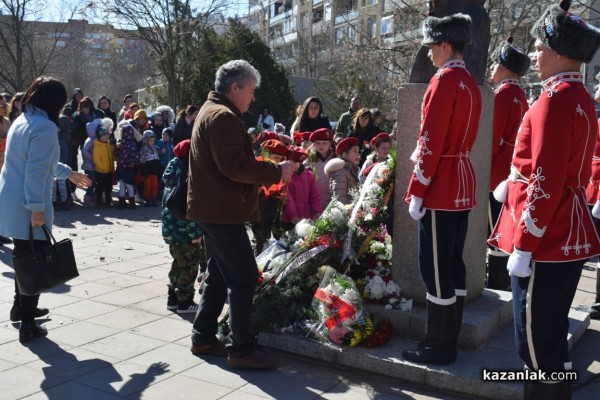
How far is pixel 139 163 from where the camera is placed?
42.9 ft

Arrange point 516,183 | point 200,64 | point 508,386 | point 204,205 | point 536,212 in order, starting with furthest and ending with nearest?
point 200,64 → point 204,205 → point 508,386 → point 516,183 → point 536,212

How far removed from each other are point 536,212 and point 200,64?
64.5 feet

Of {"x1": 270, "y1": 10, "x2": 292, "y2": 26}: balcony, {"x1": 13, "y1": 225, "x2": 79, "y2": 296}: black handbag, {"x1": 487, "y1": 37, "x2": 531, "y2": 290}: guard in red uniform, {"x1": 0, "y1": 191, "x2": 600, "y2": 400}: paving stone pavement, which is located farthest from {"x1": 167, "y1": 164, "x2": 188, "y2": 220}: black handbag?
{"x1": 270, "y1": 10, "x2": 292, "y2": 26}: balcony

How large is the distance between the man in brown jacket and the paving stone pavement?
30 centimetres

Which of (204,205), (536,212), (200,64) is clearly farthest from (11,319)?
(200,64)

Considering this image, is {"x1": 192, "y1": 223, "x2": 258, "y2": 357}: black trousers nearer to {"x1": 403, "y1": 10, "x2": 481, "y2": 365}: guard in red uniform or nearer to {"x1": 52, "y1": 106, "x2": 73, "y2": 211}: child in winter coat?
{"x1": 403, "y1": 10, "x2": 481, "y2": 365}: guard in red uniform

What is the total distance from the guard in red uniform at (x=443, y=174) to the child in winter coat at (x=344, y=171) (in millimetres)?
2648

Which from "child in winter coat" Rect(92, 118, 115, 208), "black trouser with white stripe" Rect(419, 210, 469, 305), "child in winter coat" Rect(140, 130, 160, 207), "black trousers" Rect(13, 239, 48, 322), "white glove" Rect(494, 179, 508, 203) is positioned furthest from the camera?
"child in winter coat" Rect(140, 130, 160, 207)

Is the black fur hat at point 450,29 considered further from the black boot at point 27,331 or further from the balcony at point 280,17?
the balcony at point 280,17

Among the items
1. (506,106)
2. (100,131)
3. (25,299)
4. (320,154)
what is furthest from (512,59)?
(100,131)

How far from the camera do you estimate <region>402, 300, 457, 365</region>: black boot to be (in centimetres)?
444

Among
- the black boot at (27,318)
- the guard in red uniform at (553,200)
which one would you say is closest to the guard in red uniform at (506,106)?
the guard in red uniform at (553,200)

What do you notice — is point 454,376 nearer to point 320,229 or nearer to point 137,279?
point 320,229

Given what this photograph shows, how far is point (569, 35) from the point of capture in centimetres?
332
